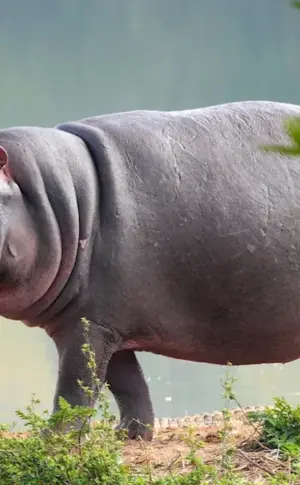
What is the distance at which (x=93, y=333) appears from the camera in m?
1.89

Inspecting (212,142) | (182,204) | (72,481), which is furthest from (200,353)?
(72,481)

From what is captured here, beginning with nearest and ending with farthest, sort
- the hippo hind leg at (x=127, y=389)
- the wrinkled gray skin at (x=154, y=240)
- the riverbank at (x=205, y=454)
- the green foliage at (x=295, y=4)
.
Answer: the green foliage at (x=295, y=4)
the riverbank at (x=205, y=454)
the wrinkled gray skin at (x=154, y=240)
the hippo hind leg at (x=127, y=389)

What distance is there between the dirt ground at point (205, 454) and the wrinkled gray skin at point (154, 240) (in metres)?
0.19

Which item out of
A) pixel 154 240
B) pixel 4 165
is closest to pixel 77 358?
pixel 154 240

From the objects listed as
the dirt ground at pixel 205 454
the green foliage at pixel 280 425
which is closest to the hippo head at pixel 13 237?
the dirt ground at pixel 205 454

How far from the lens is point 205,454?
6.26 feet

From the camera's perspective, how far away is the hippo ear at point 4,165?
1.73 metres

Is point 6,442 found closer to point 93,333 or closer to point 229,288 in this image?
point 93,333

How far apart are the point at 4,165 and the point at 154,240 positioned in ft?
1.23

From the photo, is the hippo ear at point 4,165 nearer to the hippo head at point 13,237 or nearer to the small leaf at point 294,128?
the hippo head at point 13,237

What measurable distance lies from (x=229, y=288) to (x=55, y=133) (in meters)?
0.52

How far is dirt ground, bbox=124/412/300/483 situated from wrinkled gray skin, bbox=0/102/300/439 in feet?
0.63

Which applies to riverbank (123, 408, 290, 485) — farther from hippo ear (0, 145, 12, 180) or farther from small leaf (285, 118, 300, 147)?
small leaf (285, 118, 300, 147)

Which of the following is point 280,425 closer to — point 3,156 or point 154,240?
point 154,240
